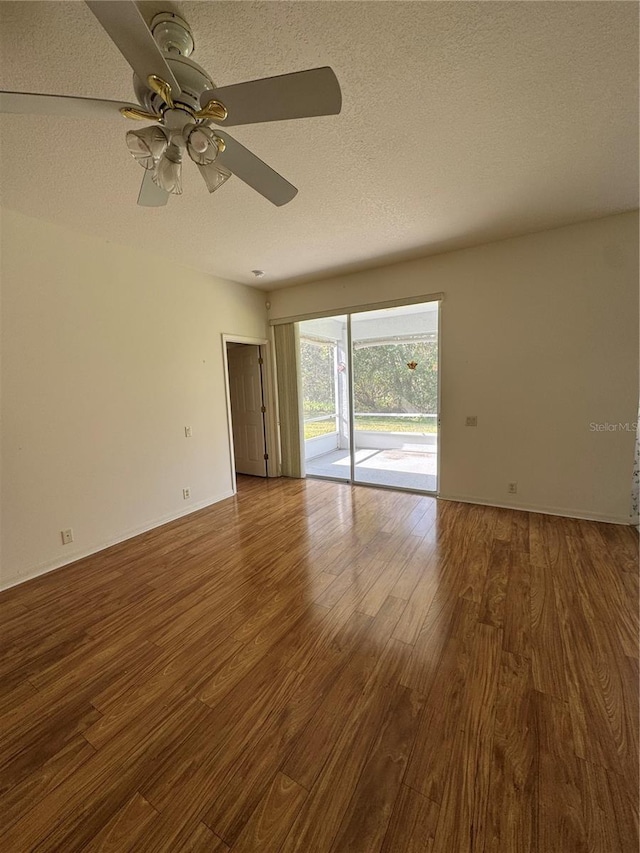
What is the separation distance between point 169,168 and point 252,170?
0.37 meters

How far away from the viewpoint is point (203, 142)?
4.09 feet

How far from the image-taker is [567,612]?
6.61 feet

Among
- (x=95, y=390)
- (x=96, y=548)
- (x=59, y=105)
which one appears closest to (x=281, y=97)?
(x=59, y=105)

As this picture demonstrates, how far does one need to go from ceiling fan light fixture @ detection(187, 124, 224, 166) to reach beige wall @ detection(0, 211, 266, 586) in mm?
2196

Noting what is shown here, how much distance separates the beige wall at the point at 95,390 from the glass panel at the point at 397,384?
3065 millimetres

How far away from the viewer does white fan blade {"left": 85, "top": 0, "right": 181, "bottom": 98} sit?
0.86 m

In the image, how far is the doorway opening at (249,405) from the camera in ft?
17.1

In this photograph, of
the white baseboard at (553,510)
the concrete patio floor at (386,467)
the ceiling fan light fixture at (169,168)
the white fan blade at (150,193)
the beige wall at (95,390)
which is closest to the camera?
the ceiling fan light fixture at (169,168)

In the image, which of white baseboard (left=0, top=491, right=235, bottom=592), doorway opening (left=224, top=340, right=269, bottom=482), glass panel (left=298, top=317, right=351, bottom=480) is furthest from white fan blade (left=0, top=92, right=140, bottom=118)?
glass panel (left=298, top=317, right=351, bottom=480)

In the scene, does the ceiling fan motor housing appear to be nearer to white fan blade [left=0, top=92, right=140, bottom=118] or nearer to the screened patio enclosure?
white fan blade [left=0, top=92, right=140, bottom=118]

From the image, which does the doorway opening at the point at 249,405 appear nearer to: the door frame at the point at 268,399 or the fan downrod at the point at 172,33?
the door frame at the point at 268,399

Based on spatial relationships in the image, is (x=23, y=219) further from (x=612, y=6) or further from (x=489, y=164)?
(x=612, y=6)

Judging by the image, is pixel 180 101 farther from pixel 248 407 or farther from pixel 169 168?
pixel 248 407

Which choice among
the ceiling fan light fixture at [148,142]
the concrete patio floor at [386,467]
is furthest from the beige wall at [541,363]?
the ceiling fan light fixture at [148,142]
